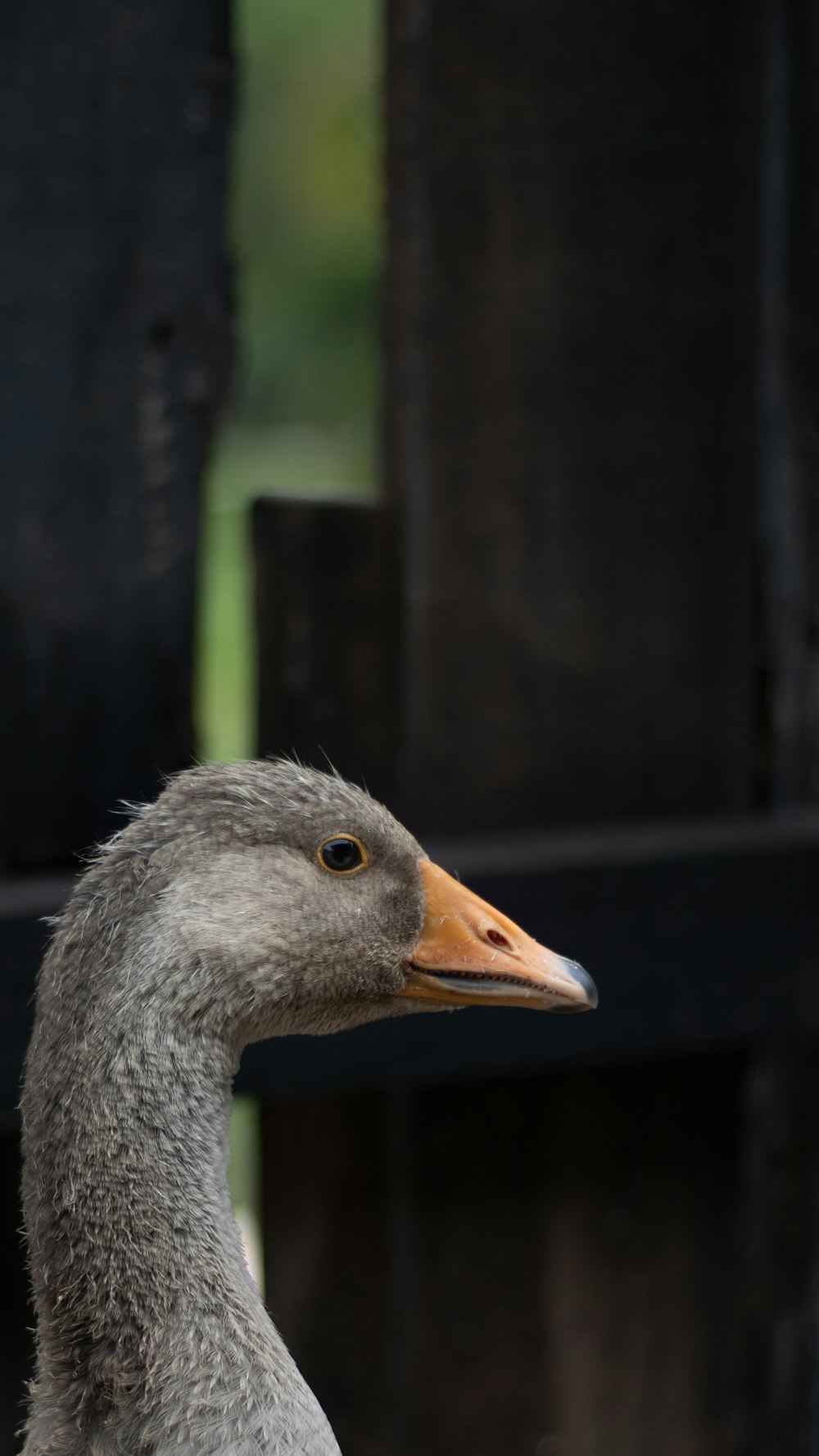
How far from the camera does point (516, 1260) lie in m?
2.41

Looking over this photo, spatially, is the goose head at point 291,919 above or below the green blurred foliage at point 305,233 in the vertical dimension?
below

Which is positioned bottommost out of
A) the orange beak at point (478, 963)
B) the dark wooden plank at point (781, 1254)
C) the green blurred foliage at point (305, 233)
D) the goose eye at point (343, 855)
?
the dark wooden plank at point (781, 1254)

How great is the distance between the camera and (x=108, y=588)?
205 cm

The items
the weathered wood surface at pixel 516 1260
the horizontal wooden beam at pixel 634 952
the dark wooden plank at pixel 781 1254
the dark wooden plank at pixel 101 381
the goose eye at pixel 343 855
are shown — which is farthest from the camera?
the dark wooden plank at pixel 781 1254

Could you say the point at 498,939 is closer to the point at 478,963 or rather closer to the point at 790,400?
the point at 478,963

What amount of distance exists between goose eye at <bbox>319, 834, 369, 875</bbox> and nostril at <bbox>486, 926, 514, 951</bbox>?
164mm

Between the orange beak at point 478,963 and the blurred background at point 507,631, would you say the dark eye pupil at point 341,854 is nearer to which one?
the orange beak at point 478,963

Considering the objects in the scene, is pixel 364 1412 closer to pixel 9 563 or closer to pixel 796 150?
pixel 9 563

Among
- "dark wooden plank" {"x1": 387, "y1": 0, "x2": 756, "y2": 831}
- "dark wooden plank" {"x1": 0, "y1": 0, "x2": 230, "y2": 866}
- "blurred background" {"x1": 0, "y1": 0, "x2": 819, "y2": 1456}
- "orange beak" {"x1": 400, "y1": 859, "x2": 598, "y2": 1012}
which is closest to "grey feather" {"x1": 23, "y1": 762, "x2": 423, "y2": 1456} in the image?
"orange beak" {"x1": 400, "y1": 859, "x2": 598, "y2": 1012}

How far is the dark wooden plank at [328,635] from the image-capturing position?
2148mm

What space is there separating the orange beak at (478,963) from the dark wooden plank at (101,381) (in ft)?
2.20

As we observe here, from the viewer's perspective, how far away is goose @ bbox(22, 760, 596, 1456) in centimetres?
140

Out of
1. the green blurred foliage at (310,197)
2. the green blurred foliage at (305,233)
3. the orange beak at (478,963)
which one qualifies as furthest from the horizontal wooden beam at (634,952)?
the green blurred foliage at (310,197)

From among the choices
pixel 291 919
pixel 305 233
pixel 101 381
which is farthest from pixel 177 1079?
pixel 305 233
